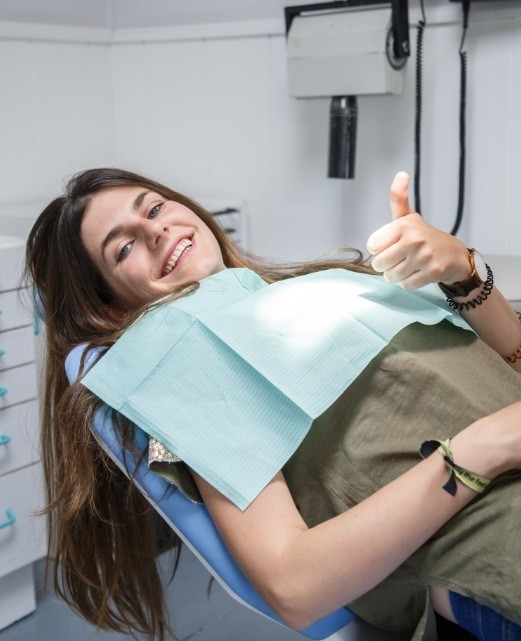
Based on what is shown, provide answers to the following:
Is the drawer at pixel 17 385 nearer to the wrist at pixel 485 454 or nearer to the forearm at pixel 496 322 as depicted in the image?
the forearm at pixel 496 322

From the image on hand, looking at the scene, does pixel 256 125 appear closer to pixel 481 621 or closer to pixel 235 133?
pixel 235 133

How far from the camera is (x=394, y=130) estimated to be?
2266mm

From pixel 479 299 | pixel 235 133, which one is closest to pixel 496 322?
pixel 479 299

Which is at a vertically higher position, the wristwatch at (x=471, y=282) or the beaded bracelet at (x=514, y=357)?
the wristwatch at (x=471, y=282)

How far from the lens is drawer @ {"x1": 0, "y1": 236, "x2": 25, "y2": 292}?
6.03 ft

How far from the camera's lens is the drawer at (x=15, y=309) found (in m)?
1.86

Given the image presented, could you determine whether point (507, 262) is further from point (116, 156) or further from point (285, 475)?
point (116, 156)

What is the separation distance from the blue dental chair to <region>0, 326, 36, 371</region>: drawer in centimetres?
84

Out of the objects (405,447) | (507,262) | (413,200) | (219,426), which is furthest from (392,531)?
(413,200)

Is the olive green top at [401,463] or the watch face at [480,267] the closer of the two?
the olive green top at [401,463]

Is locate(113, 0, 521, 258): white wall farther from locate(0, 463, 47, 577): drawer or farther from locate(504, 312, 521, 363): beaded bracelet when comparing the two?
locate(0, 463, 47, 577): drawer

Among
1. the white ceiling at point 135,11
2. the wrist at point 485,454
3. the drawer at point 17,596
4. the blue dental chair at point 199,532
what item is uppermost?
the white ceiling at point 135,11

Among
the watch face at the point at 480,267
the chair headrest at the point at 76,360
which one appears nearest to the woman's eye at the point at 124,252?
the chair headrest at the point at 76,360

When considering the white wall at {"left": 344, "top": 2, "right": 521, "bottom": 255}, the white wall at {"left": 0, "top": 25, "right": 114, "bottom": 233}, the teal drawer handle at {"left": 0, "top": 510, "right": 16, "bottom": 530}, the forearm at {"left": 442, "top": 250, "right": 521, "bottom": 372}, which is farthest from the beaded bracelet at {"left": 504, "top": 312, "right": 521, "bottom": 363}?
the white wall at {"left": 0, "top": 25, "right": 114, "bottom": 233}
